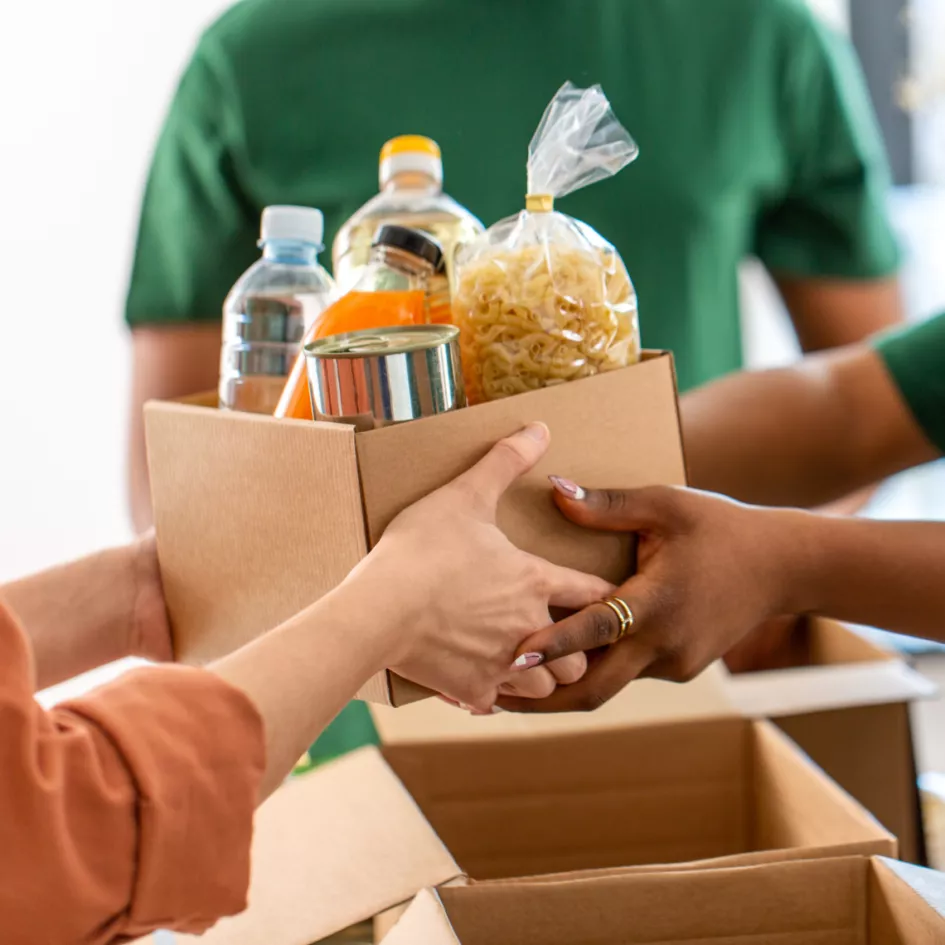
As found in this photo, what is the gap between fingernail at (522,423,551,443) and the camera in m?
0.71

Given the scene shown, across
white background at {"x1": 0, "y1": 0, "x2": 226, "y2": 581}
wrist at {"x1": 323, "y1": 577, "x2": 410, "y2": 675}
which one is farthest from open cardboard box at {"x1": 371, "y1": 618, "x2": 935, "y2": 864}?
white background at {"x1": 0, "y1": 0, "x2": 226, "y2": 581}

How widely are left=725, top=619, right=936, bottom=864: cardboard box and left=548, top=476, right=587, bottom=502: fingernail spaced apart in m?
0.41

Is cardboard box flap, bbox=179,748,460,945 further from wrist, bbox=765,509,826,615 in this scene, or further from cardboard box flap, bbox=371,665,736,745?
wrist, bbox=765,509,826,615

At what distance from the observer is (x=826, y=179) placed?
1.49 metres

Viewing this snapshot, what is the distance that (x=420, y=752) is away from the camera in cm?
102

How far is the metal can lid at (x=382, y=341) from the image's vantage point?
Result: 2.10 feet

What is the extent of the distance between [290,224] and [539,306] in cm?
21

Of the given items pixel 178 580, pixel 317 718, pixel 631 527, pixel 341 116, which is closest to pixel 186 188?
pixel 341 116

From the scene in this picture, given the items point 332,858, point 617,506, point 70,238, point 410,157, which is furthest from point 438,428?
point 70,238

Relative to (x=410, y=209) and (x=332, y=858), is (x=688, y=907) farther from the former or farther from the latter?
(x=410, y=209)

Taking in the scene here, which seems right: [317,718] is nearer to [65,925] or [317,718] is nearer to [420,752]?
[65,925]

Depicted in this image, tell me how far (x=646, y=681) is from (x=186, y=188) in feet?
2.80

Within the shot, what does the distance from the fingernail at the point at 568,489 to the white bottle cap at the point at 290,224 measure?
259 mm

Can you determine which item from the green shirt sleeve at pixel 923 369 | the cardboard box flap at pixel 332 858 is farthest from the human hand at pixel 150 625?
the green shirt sleeve at pixel 923 369
